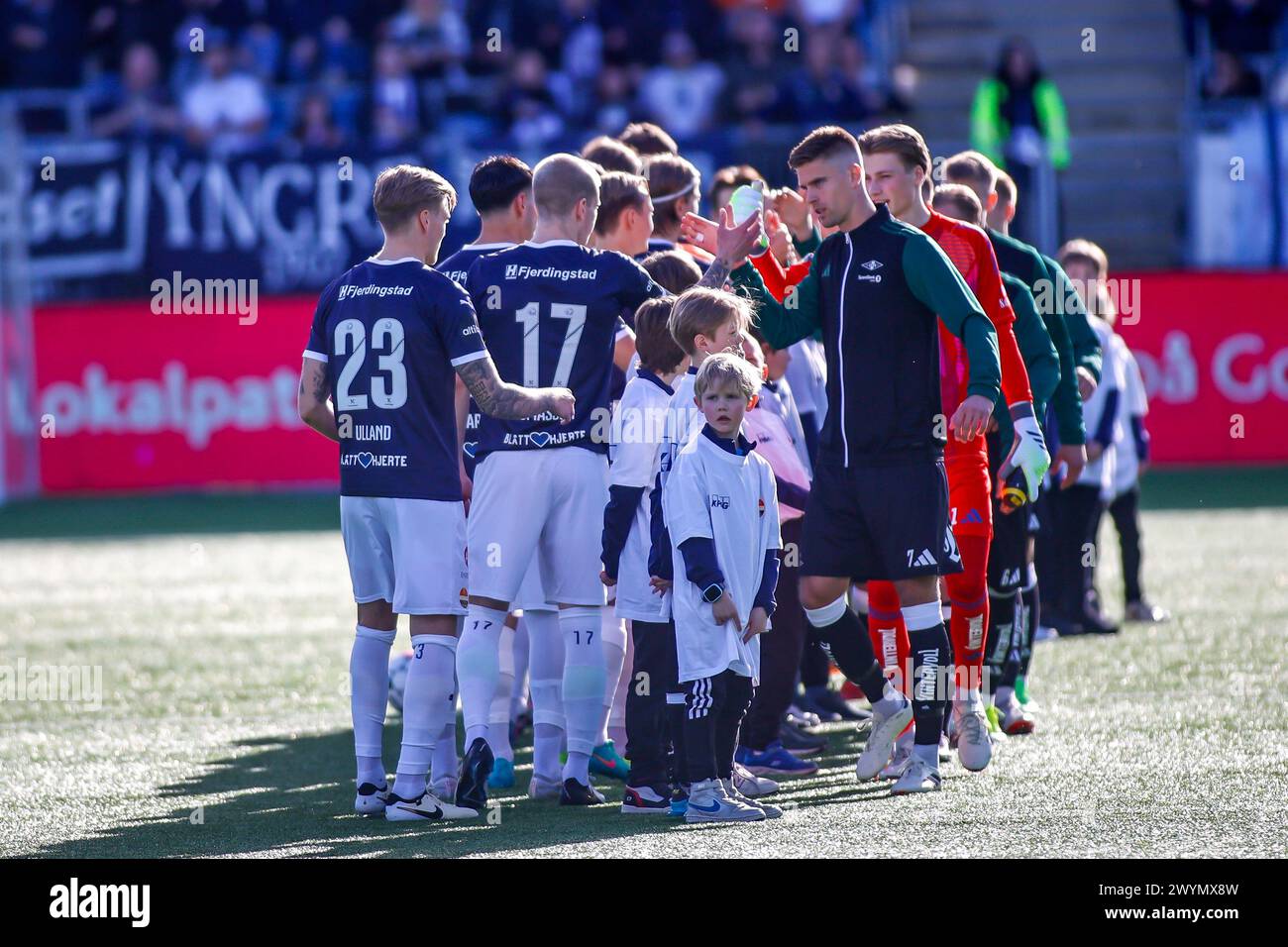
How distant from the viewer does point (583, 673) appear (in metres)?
7.01

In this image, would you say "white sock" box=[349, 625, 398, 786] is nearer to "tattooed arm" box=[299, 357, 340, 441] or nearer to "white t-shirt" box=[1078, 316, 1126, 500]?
"tattooed arm" box=[299, 357, 340, 441]

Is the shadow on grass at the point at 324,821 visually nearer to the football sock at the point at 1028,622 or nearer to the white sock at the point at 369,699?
the white sock at the point at 369,699

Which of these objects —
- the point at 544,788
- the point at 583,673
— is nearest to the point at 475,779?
the point at 544,788

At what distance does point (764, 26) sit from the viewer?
71.9ft

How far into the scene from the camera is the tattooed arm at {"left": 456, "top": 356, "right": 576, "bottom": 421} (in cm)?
646

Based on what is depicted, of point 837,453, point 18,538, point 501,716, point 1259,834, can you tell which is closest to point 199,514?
point 18,538

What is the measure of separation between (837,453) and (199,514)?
12.3 metres

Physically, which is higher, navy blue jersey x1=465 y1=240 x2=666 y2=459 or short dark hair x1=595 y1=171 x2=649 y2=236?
short dark hair x1=595 y1=171 x2=649 y2=236

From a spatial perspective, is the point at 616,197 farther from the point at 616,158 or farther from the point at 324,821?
the point at 324,821

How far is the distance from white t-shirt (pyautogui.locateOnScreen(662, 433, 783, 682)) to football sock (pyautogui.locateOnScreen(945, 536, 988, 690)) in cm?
113

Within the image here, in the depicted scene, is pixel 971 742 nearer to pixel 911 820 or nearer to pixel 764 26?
pixel 911 820

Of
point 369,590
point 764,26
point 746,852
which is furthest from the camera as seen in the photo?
point 764,26

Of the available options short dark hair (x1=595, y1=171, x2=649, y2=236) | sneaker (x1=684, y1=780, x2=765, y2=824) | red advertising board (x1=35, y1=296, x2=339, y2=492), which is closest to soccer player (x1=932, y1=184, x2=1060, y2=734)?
short dark hair (x1=595, y1=171, x2=649, y2=236)

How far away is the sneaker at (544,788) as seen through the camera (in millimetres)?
7039
